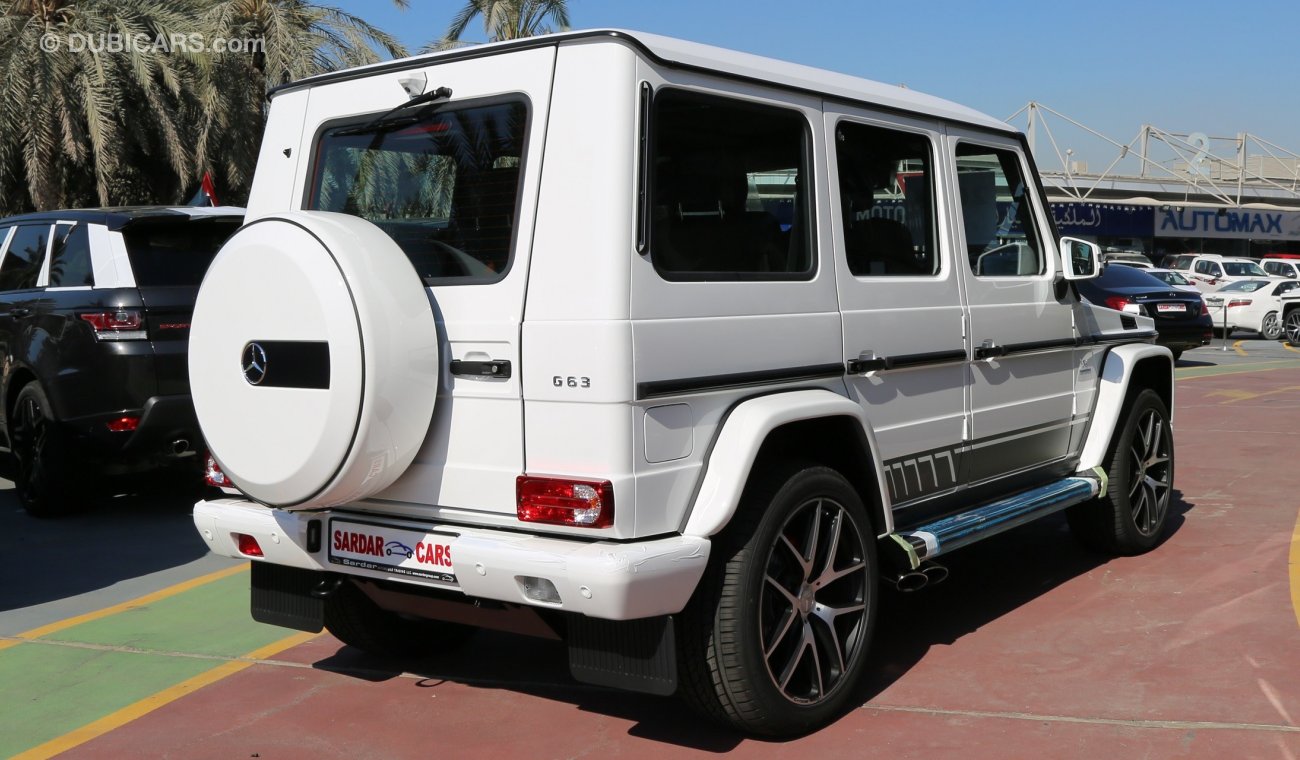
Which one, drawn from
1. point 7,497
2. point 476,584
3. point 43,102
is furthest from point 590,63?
point 43,102

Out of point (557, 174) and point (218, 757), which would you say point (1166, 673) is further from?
point (218, 757)

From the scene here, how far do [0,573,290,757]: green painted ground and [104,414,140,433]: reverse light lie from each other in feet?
5.60

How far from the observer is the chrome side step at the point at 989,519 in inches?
185

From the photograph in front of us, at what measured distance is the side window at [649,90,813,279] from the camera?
3926mm

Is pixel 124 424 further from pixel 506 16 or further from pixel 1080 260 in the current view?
pixel 506 16

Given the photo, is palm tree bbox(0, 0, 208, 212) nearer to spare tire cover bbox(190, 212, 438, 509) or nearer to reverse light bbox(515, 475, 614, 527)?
spare tire cover bbox(190, 212, 438, 509)

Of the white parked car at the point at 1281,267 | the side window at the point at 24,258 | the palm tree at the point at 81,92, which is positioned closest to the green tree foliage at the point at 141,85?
the palm tree at the point at 81,92

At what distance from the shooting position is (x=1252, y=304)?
26719 mm

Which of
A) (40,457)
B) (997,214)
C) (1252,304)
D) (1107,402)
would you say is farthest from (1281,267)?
(40,457)

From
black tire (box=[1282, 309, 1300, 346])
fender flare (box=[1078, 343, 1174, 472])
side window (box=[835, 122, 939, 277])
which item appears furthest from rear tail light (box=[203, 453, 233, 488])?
black tire (box=[1282, 309, 1300, 346])

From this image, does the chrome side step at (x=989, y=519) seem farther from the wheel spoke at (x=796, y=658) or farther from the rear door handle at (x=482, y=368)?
the rear door handle at (x=482, y=368)

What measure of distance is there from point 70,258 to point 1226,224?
55.4 meters

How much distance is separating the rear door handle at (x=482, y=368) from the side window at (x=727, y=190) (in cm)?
53

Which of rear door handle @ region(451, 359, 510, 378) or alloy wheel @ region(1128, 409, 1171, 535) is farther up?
rear door handle @ region(451, 359, 510, 378)
